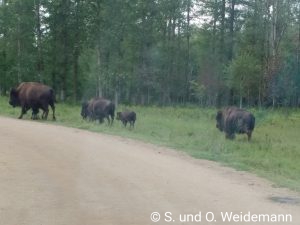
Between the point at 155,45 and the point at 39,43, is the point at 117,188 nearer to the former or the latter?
the point at 39,43

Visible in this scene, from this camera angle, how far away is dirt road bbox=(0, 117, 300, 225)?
804 cm

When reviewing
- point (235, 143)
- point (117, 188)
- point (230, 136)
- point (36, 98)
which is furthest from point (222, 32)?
point (117, 188)

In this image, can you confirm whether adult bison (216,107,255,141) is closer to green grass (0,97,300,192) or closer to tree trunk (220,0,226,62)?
green grass (0,97,300,192)

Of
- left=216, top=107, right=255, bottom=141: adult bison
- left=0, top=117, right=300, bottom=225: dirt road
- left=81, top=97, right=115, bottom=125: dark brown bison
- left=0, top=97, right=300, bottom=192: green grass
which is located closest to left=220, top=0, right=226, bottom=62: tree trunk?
left=0, top=97, right=300, bottom=192: green grass

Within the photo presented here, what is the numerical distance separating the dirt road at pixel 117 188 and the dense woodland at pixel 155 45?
1026 inches

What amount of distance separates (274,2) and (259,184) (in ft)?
96.8

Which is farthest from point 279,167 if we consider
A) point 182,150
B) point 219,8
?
point 219,8

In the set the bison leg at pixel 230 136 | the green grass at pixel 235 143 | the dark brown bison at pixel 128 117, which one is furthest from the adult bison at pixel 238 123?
the dark brown bison at pixel 128 117

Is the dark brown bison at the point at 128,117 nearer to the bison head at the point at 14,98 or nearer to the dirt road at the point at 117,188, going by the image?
the bison head at the point at 14,98

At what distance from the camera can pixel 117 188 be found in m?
9.80

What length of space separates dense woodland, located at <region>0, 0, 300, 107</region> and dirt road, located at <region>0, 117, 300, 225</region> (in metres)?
26.1

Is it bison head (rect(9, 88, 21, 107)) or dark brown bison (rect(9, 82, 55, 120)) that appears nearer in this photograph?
dark brown bison (rect(9, 82, 55, 120))

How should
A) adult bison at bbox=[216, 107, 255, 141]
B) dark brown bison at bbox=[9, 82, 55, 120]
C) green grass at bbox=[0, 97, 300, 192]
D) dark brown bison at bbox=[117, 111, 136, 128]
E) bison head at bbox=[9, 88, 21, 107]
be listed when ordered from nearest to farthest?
1. green grass at bbox=[0, 97, 300, 192]
2. adult bison at bbox=[216, 107, 255, 141]
3. dark brown bison at bbox=[117, 111, 136, 128]
4. dark brown bison at bbox=[9, 82, 55, 120]
5. bison head at bbox=[9, 88, 21, 107]

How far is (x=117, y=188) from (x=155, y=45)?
136 feet
